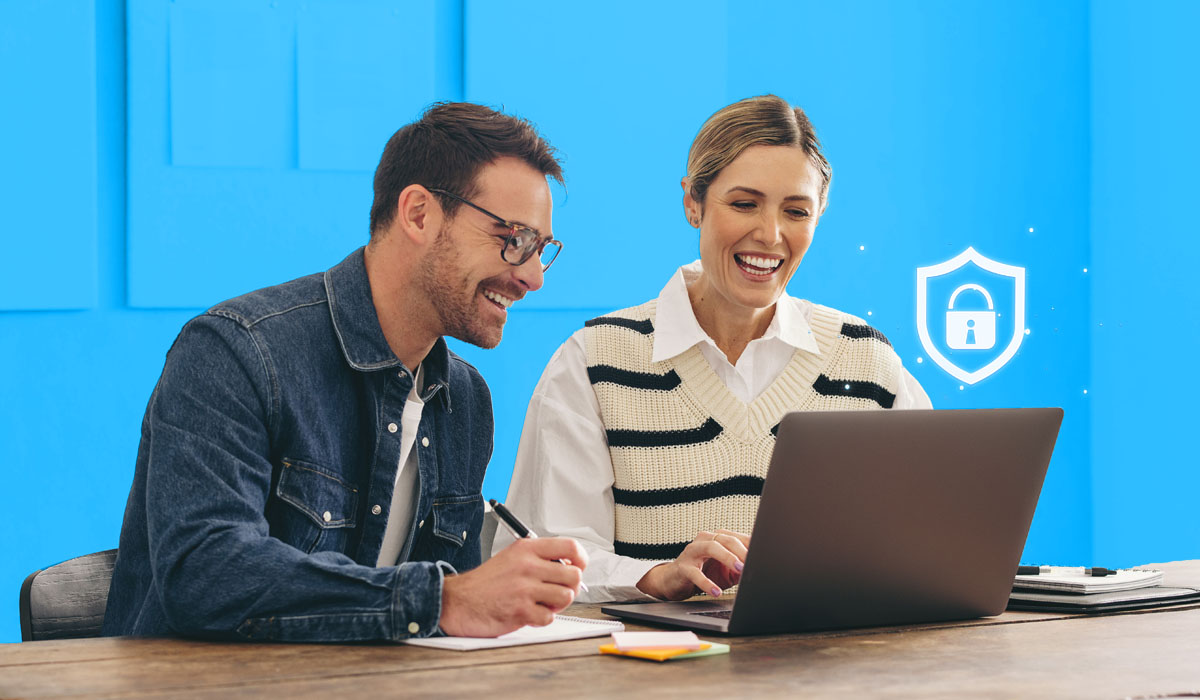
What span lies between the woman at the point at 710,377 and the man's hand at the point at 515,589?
26.0 inches

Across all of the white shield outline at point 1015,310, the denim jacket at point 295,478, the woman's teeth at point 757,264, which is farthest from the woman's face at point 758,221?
the white shield outline at point 1015,310

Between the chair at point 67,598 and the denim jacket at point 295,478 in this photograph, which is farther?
the chair at point 67,598

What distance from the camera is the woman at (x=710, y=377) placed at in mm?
2107

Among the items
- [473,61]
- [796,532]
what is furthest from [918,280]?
[796,532]

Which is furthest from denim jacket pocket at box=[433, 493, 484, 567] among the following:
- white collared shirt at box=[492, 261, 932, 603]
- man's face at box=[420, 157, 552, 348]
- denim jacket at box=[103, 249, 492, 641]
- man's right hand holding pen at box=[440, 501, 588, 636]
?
man's right hand holding pen at box=[440, 501, 588, 636]

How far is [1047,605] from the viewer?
1674mm

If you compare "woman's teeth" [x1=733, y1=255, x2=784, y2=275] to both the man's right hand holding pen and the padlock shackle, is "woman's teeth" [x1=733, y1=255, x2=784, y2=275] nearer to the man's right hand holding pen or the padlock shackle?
the man's right hand holding pen

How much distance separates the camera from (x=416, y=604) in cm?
135

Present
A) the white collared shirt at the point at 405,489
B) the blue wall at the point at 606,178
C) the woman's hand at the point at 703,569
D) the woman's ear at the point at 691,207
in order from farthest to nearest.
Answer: the blue wall at the point at 606,178 → the woman's ear at the point at 691,207 → the white collared shirt at the point at 405,489 → the woman's hand at the point at 703,569

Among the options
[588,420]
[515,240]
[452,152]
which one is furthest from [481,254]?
[588,420]

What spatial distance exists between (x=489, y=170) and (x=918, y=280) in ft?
7.49

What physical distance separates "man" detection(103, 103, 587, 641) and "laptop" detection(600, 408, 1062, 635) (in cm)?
22

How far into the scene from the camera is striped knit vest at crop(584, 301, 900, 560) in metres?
2.11

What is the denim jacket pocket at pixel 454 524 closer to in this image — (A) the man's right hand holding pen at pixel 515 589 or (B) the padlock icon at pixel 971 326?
(A) the man's right hand holding pen at pixel 515 589
